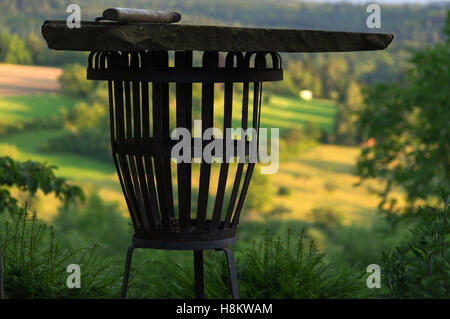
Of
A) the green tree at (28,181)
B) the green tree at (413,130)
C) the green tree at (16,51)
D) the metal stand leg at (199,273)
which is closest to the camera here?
the metal stand leg at (199,273)

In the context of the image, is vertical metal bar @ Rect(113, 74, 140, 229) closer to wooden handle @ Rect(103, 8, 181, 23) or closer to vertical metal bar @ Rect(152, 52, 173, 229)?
vertical metal bar @ Rect(152, 52, 173, 229)

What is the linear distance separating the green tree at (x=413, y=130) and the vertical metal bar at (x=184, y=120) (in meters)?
8.31

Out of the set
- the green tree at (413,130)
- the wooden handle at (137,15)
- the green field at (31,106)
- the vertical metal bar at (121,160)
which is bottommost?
the vertical metal bar at (121,160)

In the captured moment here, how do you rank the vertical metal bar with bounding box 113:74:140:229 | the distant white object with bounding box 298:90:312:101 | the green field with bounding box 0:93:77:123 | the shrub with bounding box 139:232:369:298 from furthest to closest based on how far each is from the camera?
1. the green field with bounding box 0:93:77:123
2. the distant white object with bounding box 298:90:312:101
3. the shrub with bounding box 139:232:369:298
4. the vertical metal bar with bounding box 113:74:140:229

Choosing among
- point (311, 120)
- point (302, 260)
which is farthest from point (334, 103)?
point (302, 260)

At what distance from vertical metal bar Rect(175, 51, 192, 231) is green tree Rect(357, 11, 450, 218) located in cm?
831

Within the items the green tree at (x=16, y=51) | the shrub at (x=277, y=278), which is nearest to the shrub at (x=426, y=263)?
the shrub at (x=277, y=278)

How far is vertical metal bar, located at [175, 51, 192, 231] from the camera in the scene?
319 centimetres

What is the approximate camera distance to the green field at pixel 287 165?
938 inches

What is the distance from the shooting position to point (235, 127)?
3367 millimetres

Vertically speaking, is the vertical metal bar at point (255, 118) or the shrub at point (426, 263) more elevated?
the vertical metal bar at point (255, 118)

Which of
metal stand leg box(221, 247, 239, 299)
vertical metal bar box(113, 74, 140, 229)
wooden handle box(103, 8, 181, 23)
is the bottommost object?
metal stand leg box(221, 247, 239, 299)

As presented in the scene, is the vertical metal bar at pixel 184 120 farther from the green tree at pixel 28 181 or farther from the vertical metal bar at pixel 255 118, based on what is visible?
the green tree at pixel 28 181

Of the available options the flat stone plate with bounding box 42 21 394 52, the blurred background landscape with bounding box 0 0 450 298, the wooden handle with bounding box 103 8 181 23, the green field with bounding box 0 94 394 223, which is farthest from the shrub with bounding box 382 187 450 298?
the green field with bounding box 0 94 394 223
